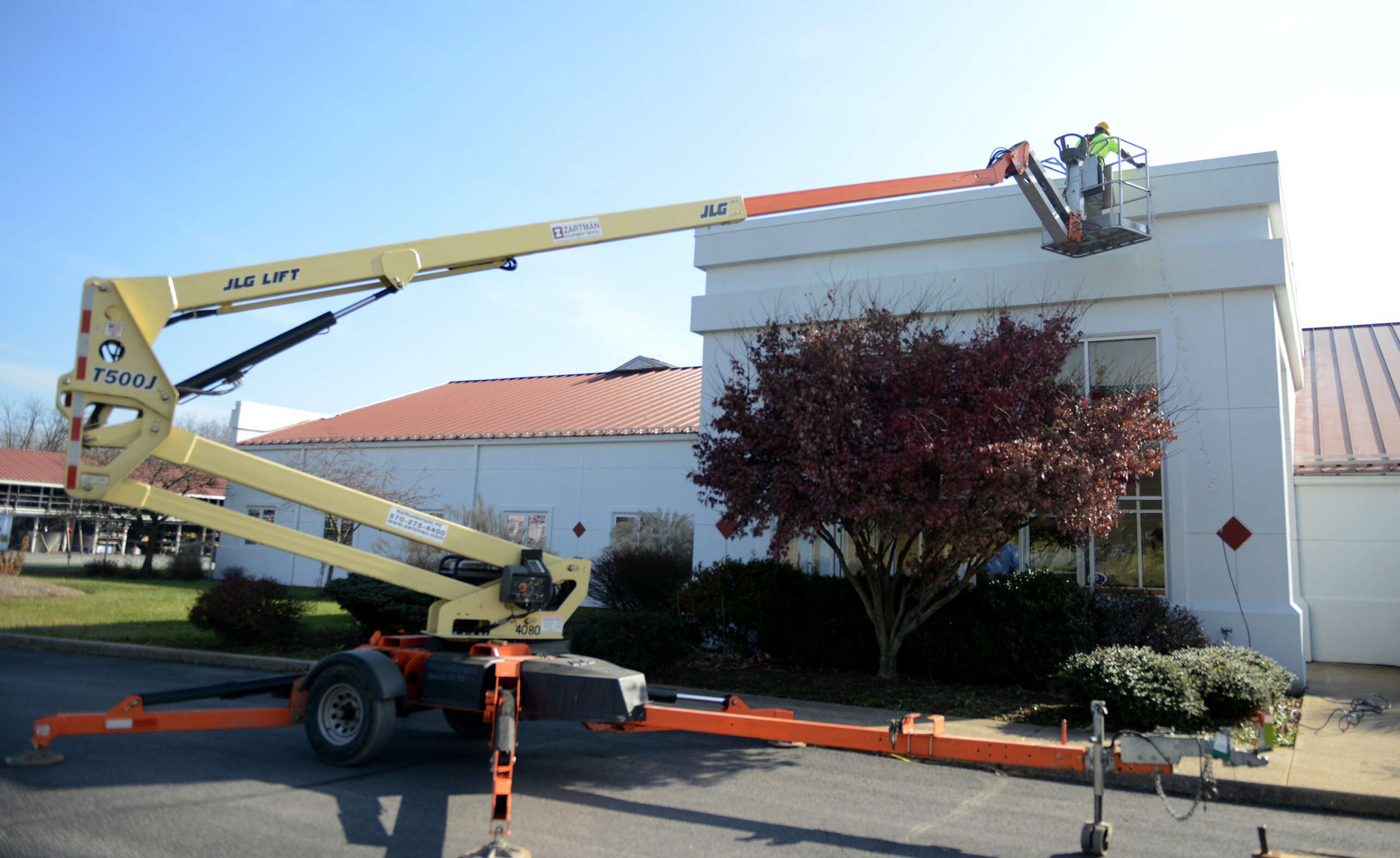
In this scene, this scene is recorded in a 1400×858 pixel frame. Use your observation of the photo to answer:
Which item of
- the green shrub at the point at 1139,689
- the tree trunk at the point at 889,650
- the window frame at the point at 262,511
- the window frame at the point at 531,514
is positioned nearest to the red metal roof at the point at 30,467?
the window frame at the point at 262,511

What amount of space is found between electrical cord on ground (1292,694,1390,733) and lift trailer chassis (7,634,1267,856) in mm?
4354

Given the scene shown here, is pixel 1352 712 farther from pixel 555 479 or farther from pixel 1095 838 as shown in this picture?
pixel 555 479

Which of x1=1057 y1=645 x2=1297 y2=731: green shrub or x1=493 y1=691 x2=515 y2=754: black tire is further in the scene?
x1=1057 y1=645 x2=1297 y2=731: green shrub

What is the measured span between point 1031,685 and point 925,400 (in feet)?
13.5

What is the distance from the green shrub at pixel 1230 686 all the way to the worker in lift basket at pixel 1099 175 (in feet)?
21.0

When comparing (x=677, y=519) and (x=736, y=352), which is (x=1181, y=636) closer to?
(x=736, y=352)

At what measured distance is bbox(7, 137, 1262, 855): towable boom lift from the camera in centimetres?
703

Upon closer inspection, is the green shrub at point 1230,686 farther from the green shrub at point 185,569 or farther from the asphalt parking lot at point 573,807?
the green shrub at point 185,569

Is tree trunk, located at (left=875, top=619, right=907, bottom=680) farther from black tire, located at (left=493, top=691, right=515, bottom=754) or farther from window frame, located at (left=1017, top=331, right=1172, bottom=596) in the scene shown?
black tire, located at (left=493, top=691, right=515, bottom=754)

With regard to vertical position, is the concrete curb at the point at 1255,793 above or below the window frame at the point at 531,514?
below

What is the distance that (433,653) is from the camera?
25.8 ft

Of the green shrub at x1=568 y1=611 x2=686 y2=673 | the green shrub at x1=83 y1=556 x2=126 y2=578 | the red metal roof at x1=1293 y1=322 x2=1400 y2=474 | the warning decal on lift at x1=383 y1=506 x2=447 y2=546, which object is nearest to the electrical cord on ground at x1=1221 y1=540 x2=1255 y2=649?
the red metal roof at x1=1293 y1=322 x2=1400 y2=474

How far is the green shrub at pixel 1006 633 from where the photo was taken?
11.7 metres

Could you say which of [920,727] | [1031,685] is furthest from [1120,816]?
[1031,685]
